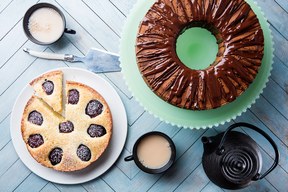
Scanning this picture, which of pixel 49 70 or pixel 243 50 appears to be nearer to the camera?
pixel 243 50

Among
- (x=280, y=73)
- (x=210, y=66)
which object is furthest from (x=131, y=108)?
(x=280, y=73)

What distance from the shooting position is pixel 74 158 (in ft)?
6.09

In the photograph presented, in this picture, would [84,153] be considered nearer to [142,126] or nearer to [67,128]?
[67,128]

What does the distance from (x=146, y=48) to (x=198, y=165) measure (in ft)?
2.00

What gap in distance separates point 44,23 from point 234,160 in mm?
842

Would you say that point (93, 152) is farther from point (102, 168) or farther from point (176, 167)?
point (176, 167)

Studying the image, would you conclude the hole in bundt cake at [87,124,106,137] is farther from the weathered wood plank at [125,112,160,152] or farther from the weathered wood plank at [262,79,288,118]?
the weathered wood plank at [262,79,288,118]

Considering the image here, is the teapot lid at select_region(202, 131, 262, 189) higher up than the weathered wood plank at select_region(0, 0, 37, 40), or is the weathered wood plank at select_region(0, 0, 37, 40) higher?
the weathered wood plank at select_region(0, 0, 37, 40)

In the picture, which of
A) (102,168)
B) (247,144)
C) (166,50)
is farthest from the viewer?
(102,168)

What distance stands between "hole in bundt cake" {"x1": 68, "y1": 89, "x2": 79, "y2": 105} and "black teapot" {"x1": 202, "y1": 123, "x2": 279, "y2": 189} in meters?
0.48

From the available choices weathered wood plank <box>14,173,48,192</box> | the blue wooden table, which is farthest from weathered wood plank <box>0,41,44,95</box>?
weathered wood plank <box>14,173,48,192</box>

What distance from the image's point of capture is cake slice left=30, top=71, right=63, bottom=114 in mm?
1860

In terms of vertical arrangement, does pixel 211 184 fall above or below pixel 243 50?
below

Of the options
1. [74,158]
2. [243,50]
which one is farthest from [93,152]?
[243,50]
